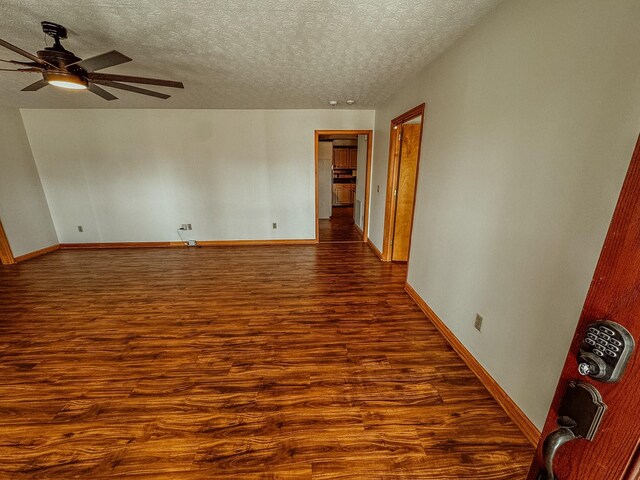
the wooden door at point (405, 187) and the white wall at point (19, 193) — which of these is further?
the white wall at point (19, 193)

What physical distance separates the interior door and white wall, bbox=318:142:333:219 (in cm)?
692

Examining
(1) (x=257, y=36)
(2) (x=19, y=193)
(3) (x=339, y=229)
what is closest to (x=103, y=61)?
(1) (x=257, y=36)

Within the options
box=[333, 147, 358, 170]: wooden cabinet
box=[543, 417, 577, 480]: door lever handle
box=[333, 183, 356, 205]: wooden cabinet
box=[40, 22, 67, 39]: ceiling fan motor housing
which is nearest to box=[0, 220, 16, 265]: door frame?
box=[40, 22, 67, 39]: ceiling fan motor housing

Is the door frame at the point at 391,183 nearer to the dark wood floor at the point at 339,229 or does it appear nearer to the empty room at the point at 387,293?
the empty room at the point at 387,293

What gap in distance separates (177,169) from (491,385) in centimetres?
516

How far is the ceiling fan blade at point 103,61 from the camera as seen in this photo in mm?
1643

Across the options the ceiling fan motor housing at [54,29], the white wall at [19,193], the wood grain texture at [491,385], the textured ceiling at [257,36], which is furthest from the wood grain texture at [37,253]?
the wood grain texture at [491,385]

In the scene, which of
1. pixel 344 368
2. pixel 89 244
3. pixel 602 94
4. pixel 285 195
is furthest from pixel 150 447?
pixel 89 244

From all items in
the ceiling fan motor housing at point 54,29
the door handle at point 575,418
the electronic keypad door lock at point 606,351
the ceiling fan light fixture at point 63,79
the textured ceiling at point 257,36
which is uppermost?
the textured ceiling at point 257,36

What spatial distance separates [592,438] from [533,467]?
0.25 meters

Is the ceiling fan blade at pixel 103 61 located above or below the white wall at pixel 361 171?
above

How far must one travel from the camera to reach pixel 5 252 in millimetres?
3867

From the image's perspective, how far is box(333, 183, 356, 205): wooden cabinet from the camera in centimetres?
861

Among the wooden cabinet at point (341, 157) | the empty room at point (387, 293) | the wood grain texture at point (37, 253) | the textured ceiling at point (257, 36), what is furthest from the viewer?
the wooden cabinet at point (341, 157)
